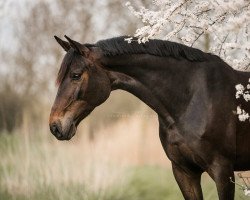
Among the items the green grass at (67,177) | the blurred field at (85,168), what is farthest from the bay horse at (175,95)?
the green grass at (67,177)

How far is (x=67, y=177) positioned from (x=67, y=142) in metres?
1.31

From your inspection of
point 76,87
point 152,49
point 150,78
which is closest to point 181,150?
point 150,78

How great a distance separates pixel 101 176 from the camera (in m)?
8.39

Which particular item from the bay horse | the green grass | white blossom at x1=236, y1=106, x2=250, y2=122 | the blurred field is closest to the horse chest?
the bay horse

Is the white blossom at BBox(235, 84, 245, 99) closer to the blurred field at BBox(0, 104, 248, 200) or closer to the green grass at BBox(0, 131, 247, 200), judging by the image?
the blurred field at BBox(0, 104, 248, 200)

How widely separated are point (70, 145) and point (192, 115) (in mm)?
5118

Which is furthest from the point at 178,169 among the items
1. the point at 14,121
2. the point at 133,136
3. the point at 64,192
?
the point at 14,121

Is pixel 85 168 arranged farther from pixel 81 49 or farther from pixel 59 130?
pixel 81 49

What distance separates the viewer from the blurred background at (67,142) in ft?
27.0

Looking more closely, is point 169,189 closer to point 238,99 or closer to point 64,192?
point 64,192

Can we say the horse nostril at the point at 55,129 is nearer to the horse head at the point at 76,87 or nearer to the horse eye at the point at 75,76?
the horse head at the point at 76,87

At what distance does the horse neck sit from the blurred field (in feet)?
11.5

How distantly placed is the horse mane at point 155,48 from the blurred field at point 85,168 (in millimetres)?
3589

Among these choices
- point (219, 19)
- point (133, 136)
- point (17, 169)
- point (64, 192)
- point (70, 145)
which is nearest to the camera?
point (219, 19)
